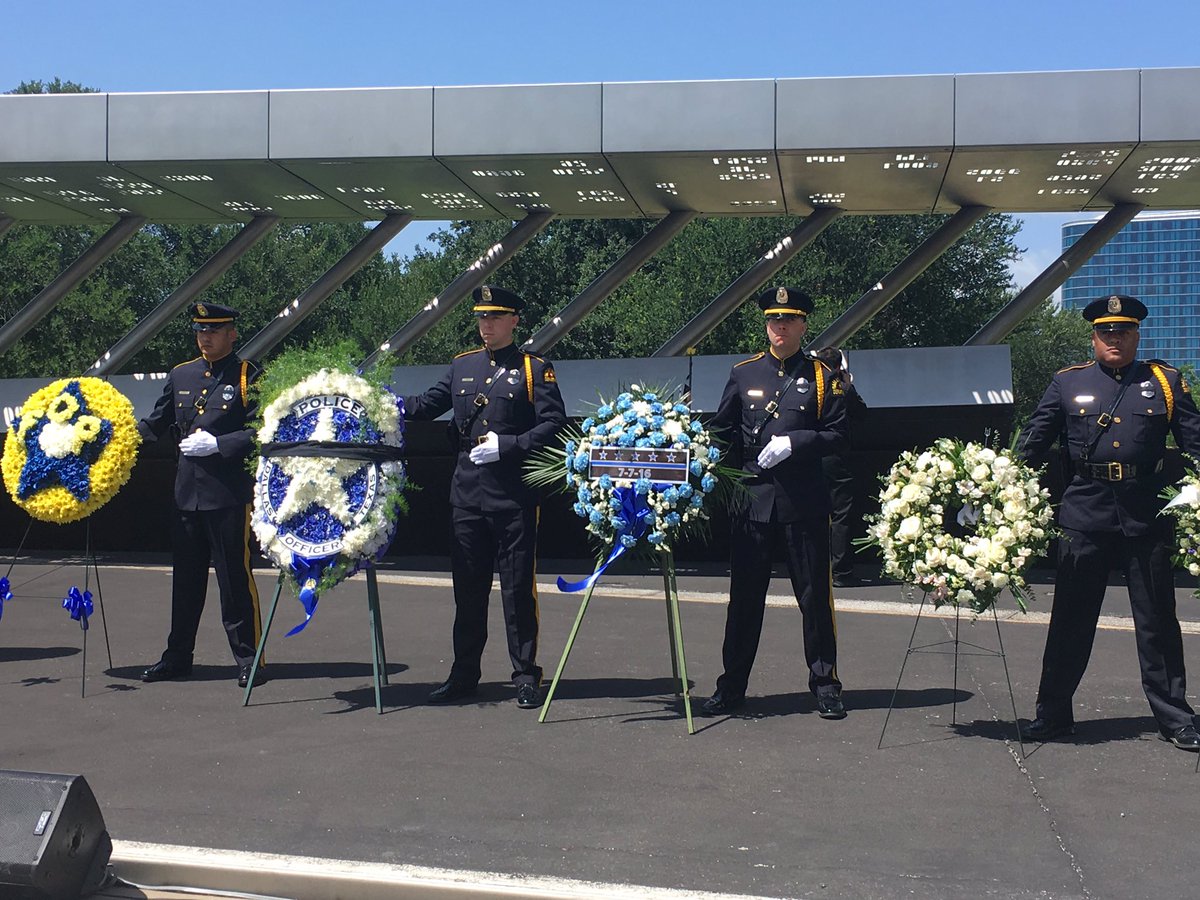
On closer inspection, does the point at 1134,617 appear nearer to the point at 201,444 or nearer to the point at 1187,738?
the point at 1187,738

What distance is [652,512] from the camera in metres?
6.97

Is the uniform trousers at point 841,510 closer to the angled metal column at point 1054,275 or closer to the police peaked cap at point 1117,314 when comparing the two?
the angled metal column at point 1054,275

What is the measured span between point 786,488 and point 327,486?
2.43 meters

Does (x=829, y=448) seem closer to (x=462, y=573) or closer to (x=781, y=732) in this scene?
Result: (x=781, y=732)

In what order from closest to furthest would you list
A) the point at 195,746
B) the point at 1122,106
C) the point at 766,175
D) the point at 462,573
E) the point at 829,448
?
1. the point at 195,746
2. the point at 829,448
3. the point at 462,573
4. the point at 1122,106
5. the point at 766,175

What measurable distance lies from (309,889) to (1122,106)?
10.7 m

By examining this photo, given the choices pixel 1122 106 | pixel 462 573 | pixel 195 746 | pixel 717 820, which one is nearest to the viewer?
pixel 717 820

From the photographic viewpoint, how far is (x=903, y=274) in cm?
1611

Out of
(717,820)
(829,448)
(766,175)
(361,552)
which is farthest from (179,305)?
(717,820)

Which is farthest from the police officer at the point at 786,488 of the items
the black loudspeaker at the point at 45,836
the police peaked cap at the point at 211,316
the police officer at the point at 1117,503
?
the black loudspeaker at the point at 45,836

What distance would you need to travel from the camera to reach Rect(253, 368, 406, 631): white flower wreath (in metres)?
7.39

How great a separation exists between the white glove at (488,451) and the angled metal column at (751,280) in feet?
28.4

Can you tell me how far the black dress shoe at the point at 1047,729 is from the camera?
22.1 feet

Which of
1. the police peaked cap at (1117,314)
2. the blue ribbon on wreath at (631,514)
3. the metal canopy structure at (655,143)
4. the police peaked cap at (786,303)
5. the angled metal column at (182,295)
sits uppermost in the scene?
the metal canopy structure at (655,143)
